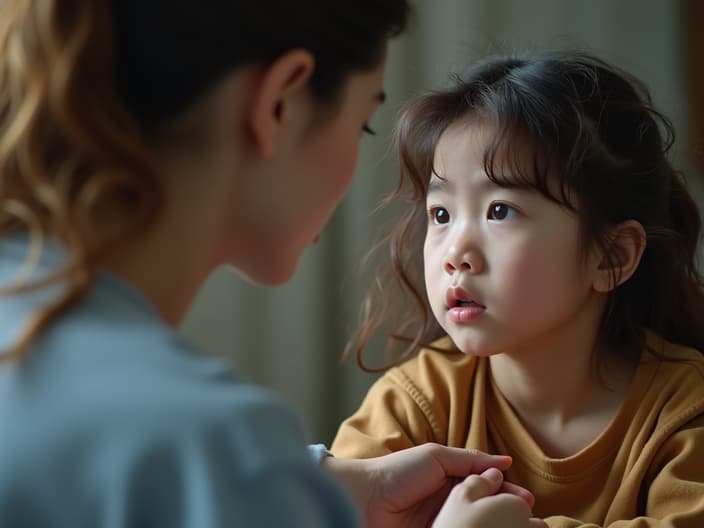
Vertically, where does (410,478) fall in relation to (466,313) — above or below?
below

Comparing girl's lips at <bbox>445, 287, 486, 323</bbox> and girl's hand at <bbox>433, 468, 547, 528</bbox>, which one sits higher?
girl's lips at <bbox>445, 287, 486, 323</bbox>

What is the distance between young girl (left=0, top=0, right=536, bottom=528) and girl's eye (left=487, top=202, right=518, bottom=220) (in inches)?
11.8

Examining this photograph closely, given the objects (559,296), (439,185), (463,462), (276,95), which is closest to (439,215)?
(439,185)

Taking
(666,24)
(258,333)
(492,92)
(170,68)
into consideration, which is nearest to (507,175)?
(492,92)

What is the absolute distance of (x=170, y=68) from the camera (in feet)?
2.07

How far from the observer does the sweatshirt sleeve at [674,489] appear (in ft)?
3.06

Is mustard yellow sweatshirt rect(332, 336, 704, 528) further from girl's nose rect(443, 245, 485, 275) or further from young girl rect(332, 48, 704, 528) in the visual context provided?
girl's nose rect(443, 245, 485, 275)

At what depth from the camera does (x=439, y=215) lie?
42.5 inches

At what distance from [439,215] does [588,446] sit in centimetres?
28

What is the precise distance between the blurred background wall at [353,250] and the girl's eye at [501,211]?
2.41 feet

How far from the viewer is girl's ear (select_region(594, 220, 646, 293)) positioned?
3.49 feet

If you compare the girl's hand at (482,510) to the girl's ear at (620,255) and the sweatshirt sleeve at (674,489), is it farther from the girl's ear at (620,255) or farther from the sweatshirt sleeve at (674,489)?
the girl's ear at (620,255)

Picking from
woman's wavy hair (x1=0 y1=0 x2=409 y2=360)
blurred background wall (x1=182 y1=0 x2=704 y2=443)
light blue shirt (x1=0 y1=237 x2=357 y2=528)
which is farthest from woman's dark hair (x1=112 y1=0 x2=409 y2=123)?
blurred background wall (x1=182 y1=0 x2=704 y2=443)

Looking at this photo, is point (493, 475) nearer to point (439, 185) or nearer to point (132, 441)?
point (439, 185)
